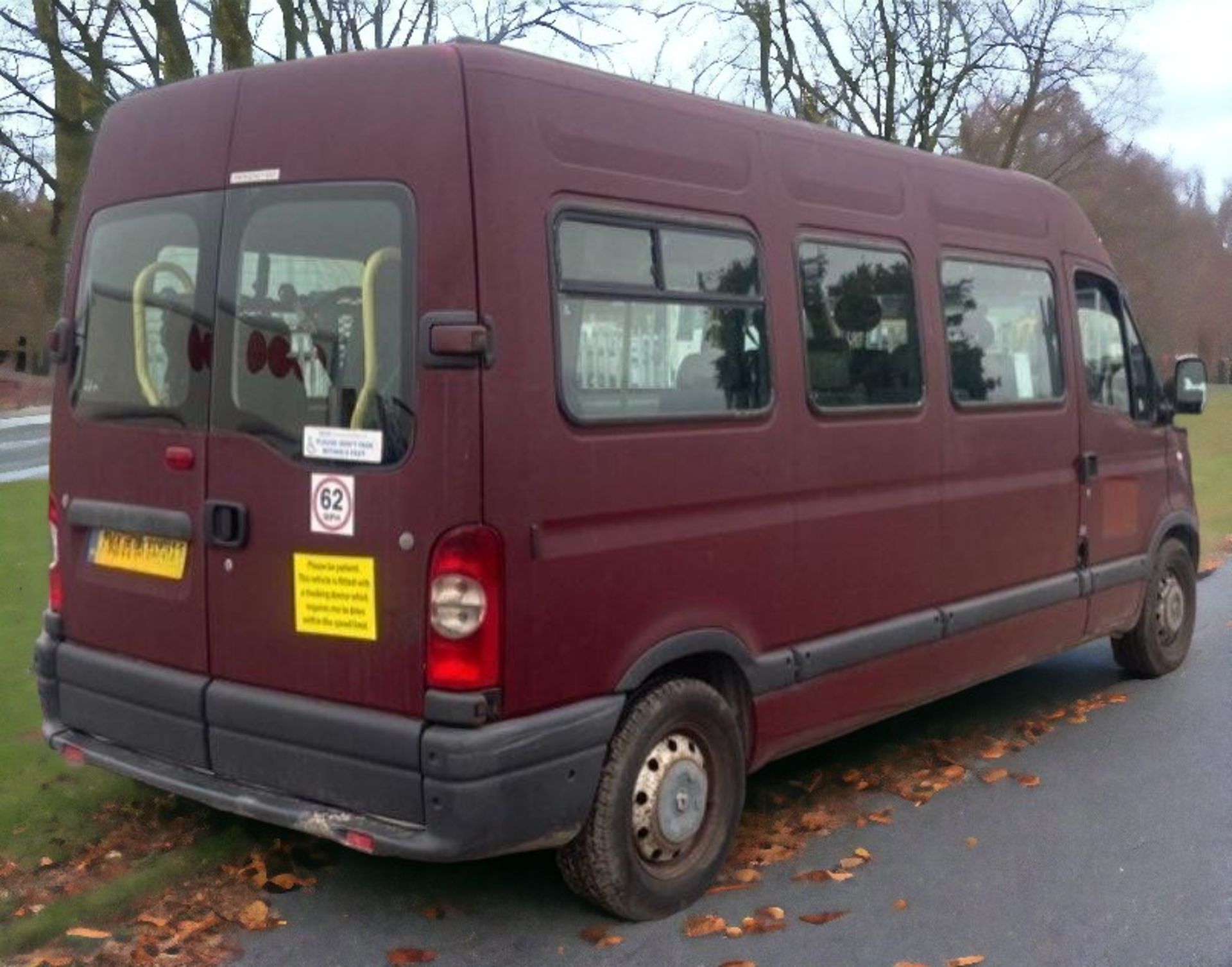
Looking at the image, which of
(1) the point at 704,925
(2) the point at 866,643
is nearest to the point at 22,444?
(2) the point at 866,643

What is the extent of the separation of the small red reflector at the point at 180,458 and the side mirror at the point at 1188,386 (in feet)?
17.9

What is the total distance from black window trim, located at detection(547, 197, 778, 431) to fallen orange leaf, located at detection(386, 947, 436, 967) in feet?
5.39

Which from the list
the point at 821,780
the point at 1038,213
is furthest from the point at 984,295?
the point at 821,780

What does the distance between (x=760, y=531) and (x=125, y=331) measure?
2254 mm

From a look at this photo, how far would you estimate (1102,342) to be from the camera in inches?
301

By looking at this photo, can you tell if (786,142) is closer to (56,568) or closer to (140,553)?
(140,553)

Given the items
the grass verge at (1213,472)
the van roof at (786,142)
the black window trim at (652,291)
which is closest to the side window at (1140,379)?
the van roof at (786,142)

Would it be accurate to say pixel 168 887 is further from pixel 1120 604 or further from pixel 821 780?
pixel 1120 604

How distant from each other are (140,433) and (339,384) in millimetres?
905

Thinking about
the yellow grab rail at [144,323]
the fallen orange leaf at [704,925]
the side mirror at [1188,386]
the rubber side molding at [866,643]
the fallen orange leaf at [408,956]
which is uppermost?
the yellow grab rail at [144,323]

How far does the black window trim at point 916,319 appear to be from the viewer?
18.0 feet

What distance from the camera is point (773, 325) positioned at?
211 inches

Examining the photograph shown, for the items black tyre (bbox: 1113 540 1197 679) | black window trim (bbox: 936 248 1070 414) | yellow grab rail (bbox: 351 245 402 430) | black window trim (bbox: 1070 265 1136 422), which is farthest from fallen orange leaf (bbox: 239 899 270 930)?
black tyre (bbox: 1113 540 1197 679)

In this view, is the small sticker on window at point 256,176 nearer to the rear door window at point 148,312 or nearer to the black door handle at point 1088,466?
the rear door window at point 148,312
